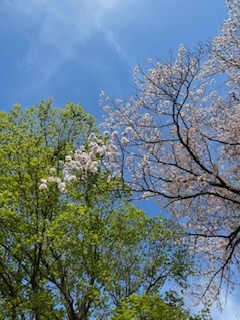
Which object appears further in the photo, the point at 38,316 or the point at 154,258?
the point at 154,258

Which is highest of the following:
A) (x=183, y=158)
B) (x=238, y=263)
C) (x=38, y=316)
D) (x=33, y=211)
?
(x=33, y=211)

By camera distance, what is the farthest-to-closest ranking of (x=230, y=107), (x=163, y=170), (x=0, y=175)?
1. (x=0, y=175)
2. (x=163, y=170)
3. (x=230, y=107)

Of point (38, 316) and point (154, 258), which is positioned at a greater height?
point (154, 258)

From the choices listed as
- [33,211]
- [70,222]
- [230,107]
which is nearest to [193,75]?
[230,107]

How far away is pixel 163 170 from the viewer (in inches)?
595

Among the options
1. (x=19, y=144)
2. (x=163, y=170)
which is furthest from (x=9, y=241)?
(x=163, y=170)

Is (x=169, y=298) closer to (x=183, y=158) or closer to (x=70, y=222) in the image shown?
(x=70, y=222)

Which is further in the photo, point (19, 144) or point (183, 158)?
point (19, 144)

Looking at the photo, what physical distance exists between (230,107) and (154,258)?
30.7 feet

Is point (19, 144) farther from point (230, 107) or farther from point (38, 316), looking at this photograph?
point (230, 107)

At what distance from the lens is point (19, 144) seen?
21.6 m

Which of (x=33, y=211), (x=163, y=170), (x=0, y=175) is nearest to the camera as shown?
(x=163, y=170)

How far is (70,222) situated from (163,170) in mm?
5233

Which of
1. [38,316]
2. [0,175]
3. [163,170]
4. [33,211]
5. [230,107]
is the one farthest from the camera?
[0,175]
